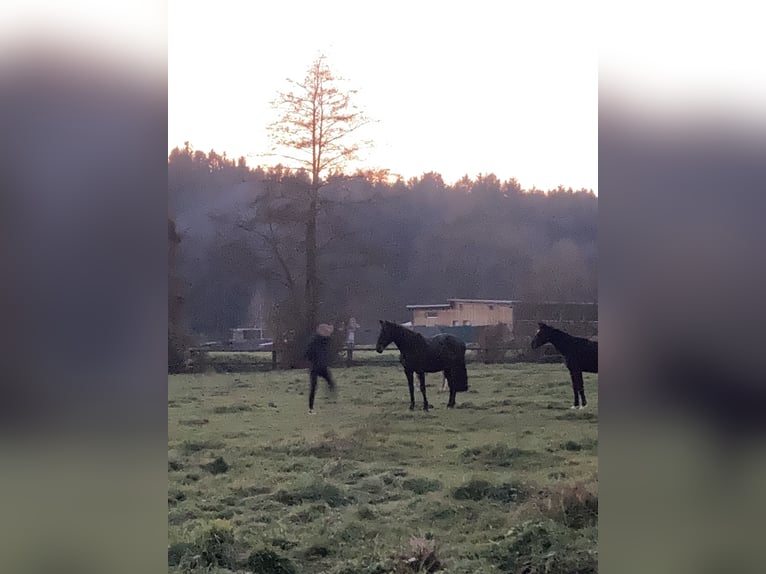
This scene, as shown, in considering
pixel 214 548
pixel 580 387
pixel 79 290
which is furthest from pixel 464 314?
pixel 79 290

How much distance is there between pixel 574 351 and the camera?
4852 mm

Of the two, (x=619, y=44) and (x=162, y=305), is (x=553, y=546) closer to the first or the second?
(x=162, y=305)

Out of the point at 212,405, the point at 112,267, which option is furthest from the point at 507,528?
the point at 112,267

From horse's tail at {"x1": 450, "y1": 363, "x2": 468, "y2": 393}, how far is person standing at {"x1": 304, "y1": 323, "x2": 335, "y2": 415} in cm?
82

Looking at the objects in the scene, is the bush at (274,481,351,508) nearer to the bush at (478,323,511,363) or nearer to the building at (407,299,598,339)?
the building at (407,299,598,339)

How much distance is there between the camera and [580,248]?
15.8 ft

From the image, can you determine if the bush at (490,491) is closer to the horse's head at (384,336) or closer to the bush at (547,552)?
the bush at (547,552)

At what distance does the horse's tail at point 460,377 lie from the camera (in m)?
4.93

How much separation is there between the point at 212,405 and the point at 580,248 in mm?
2548

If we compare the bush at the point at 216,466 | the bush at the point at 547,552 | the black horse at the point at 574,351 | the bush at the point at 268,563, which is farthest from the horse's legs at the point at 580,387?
the bush at the point at 216,466

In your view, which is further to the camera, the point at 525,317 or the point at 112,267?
the point at 525,317

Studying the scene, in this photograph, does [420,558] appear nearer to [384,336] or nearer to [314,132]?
[384,336]

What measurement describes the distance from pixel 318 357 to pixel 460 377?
935 millimetres

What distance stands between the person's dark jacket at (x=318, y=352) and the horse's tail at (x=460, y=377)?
2.72ft
